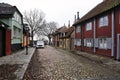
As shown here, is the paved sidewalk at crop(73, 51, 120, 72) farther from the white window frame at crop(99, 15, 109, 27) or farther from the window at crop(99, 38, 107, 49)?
the white window frame at crop(99, 15, 109, 27)

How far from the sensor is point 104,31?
25703 millimetres

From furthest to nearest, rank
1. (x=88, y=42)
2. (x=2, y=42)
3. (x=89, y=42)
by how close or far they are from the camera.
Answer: (x=88, y=42) → (x=89, y=42) → (x=2, y=42)

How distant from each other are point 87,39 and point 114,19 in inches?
462

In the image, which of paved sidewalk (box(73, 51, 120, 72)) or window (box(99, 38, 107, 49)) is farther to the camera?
window (box(99, 38, 107, 49))

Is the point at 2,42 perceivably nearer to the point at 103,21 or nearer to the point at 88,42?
the point at 103,21

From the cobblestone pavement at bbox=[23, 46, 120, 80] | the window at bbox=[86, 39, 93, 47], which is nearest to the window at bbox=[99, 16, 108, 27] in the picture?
the window at bbox=[86, 39, 93, 47]

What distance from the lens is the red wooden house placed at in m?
22.0

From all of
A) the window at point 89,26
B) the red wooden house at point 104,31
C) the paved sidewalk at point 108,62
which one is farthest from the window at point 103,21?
the window at point 89,26

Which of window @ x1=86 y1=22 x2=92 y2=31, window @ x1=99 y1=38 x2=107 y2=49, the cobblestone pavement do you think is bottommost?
the cobblestone pavement

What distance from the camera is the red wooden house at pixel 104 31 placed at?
22.0 metres

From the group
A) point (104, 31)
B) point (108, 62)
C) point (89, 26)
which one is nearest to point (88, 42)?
point (89, 26)

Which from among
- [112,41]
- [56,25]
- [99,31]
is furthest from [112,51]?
[56,25]

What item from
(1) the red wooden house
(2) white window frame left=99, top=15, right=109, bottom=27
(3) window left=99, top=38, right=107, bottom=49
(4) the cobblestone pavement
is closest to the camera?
(4) the cobblestone pavement

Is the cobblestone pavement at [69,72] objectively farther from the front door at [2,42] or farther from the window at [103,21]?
the window at [103,21]
